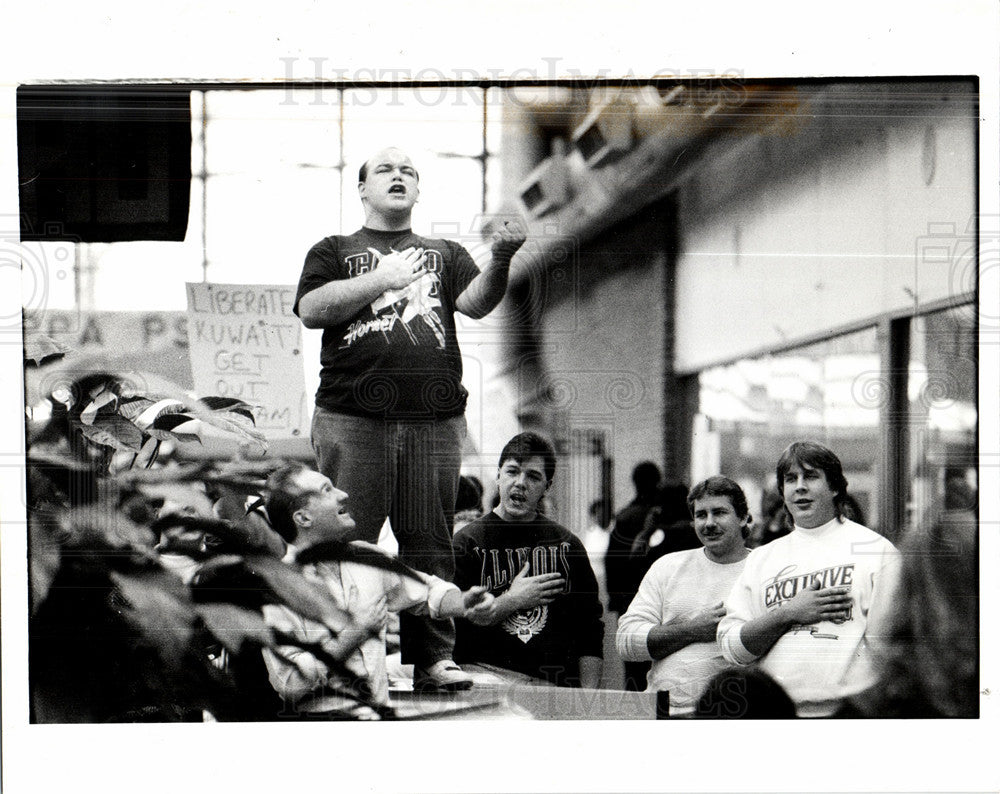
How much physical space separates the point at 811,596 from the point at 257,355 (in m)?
2.08

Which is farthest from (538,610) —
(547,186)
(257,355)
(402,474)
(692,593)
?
(547,186)

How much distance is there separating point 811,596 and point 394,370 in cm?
163

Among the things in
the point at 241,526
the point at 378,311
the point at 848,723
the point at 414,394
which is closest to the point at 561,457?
the point at 414,394

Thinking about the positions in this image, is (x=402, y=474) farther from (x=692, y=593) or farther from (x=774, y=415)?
(x=774, y=415)

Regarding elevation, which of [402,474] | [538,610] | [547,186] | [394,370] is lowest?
[538,610]

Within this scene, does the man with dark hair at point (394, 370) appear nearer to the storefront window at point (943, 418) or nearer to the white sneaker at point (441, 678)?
the white sneaker at point (441, 678)

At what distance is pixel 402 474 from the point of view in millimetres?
3859

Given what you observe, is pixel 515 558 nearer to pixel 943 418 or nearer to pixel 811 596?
pixel 811 596

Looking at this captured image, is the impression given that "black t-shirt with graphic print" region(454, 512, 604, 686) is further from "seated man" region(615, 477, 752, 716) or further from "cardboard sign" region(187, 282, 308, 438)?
"cardboard sign" region(187, 282, 308, 438)

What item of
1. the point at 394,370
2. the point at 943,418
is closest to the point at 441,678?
the point at 394,370

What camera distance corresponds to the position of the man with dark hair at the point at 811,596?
12.7ft

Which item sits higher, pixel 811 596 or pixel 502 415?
pixel 502 415

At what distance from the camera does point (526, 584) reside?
12.7 feet

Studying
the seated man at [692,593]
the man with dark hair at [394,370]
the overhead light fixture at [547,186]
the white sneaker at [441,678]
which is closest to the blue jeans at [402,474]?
the man with dark hair at [394,370]
